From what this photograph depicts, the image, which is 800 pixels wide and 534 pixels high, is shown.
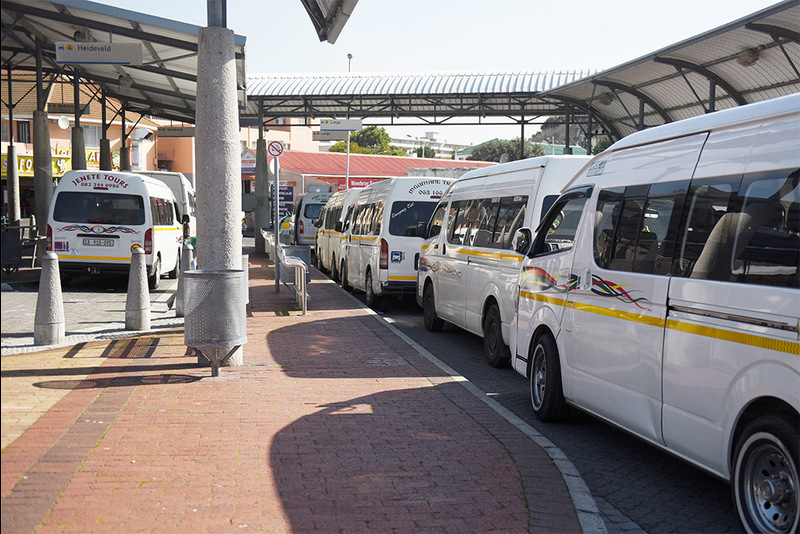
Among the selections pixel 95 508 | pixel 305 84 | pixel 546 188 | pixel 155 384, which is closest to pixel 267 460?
pixel 95 508

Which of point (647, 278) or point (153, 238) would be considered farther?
point (153, 238)

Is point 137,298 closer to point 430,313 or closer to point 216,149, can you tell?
point 216,149

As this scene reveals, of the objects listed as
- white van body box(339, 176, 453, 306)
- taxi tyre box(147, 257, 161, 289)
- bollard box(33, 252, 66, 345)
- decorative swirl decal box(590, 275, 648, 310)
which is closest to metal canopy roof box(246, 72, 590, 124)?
white van body box(339, 176, 453, 306)

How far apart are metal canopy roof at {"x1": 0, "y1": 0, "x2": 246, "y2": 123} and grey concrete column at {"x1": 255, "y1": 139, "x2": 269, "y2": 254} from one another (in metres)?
6.85

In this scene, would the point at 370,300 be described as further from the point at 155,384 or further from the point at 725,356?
the point at 725,356

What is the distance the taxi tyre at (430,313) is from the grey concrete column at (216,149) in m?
4.88

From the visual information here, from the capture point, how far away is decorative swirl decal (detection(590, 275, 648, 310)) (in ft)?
19.3

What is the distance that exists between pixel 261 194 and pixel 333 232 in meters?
9.37

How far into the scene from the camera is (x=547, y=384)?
7.41 meters

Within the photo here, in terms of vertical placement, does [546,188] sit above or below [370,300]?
above

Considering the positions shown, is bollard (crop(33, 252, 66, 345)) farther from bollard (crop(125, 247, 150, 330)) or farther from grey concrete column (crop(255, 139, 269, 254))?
grey concrete column (crop(255, 139, 269, 254))

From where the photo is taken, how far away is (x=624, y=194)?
6.50m

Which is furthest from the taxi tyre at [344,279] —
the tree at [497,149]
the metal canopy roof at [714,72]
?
the tree at [497,149]

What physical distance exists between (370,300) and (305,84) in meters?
17.1
